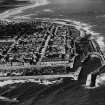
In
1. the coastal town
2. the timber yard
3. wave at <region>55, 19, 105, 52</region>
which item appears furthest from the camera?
wave at <region>55, 19, 105, 52</region>

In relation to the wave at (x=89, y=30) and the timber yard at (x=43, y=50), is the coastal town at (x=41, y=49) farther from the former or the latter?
the wave at (x=89, y=30)

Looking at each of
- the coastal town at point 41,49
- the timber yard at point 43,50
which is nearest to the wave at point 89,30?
the timber yard at point 43,50

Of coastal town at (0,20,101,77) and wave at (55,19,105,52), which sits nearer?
coastal town at (0,20,101,77)

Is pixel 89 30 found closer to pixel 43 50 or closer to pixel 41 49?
pixel 41 49

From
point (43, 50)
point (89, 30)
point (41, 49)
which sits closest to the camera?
point (43, 50)

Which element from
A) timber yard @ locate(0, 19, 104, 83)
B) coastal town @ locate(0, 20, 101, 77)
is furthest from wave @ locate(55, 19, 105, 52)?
coastal town @ locate(0, 20, 101, 77)

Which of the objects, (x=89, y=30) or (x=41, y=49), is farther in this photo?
(x=89, y=30)

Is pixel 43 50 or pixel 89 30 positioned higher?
pixel 89 30

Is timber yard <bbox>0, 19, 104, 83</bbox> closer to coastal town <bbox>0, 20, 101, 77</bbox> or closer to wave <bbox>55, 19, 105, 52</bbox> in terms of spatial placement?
coastal town <bbox>0, 20, 101, 77</bbox>

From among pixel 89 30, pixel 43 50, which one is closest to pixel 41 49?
pixel 43 50

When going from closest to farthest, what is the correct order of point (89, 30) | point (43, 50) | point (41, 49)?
point (43, 50)
point (41, 49)
point (89, 30)
